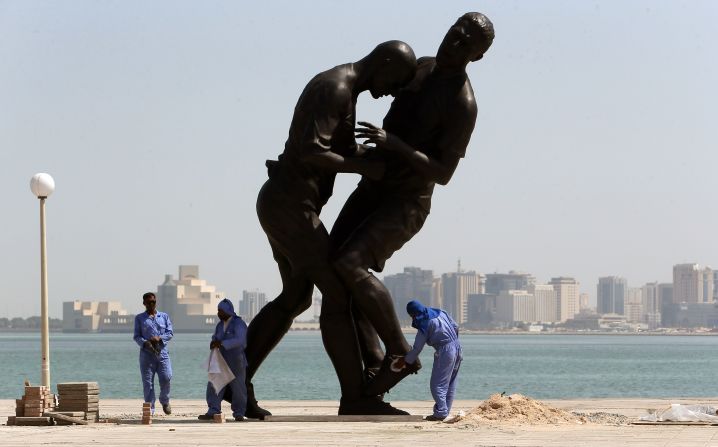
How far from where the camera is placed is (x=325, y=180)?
13.5 m

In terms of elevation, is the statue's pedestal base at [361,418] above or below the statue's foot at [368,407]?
below

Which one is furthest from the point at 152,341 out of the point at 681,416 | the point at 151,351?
the point at 681,416

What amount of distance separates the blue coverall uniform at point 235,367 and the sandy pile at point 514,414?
1.91m

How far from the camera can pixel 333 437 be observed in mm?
11312

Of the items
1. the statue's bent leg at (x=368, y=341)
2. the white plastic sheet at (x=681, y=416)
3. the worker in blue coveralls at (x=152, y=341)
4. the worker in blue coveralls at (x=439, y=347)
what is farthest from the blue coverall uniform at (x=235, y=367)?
the white plastic sheet at (x=681, y=416)

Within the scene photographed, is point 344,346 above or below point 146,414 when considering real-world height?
above

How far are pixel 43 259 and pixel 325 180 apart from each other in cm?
364

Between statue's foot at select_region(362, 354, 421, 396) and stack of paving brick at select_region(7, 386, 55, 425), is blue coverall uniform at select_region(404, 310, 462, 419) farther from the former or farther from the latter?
stack of paving brick at select_region(7, 386, 55, 425)

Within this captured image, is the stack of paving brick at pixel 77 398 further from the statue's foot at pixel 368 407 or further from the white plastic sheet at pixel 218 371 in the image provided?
the statue's foot at pixel 368 407

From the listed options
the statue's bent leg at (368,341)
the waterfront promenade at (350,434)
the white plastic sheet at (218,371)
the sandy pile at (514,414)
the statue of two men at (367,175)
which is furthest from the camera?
the statue's bent leg at (368,341)

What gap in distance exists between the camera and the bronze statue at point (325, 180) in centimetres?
1314

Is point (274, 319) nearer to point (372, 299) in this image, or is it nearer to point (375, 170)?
point (372, 299)

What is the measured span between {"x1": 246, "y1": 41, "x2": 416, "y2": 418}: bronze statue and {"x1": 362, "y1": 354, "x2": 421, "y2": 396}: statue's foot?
0.09 m

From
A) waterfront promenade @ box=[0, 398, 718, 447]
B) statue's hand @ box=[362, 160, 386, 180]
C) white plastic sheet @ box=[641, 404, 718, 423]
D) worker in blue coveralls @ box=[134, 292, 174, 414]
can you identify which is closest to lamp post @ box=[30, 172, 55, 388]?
worker in blue coveralls @ box=[134, 292, 174, 414]
